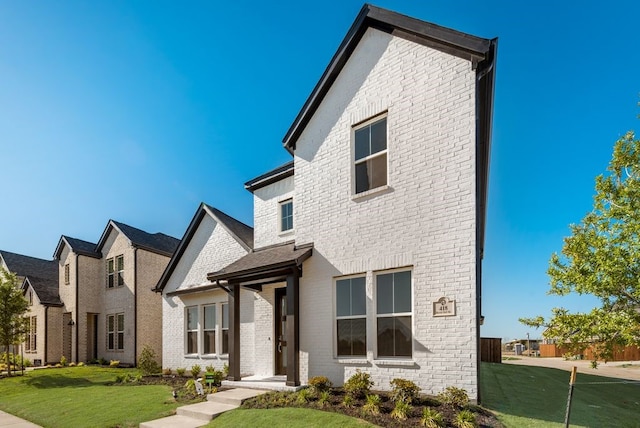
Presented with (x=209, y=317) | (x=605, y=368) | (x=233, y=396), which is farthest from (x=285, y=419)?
(x=605, y=368)

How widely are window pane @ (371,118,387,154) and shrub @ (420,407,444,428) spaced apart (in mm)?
5790

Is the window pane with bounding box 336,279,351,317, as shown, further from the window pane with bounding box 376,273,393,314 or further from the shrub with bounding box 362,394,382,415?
the shrub with bounding box 362,394,382,415

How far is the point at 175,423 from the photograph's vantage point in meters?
8.75

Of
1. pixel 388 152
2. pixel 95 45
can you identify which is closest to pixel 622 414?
pixel 388 152

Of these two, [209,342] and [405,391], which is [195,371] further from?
[405,391]

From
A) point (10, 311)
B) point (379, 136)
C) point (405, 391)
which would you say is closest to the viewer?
point (405, 391)

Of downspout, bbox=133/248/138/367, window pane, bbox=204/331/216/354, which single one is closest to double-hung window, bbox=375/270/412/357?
window pane, bbox=204/331/216/354

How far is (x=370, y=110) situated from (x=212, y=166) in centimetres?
1140

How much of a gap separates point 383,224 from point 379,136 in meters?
2.21

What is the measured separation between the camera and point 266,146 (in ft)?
58.1

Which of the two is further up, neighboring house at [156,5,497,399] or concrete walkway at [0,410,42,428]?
neighboring house at [156,5,497,399]

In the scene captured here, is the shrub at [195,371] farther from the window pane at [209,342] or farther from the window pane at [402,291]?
the window pane at [402,291]

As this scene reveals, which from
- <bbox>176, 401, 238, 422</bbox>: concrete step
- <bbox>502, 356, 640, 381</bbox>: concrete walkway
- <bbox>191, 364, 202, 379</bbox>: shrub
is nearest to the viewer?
<bbox>176, 401, 238, 422</bbox>: concrete step

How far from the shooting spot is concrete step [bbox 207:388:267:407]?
9.74 m
